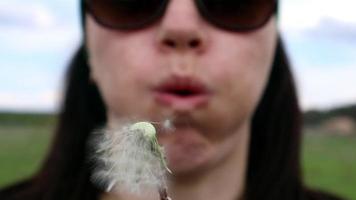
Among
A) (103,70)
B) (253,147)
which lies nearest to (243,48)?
(103,70)

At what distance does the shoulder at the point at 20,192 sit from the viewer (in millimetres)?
1590

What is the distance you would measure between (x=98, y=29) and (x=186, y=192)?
12.0 inches

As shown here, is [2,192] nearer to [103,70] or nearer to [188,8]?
[103,70]

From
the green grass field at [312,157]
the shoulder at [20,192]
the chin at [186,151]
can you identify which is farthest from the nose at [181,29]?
the green grass field at [312,157]

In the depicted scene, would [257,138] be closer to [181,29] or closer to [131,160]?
[181,29]

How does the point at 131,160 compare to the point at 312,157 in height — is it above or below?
above

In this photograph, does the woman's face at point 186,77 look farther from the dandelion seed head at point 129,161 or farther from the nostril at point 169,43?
the dandelion seed head at point 129,161

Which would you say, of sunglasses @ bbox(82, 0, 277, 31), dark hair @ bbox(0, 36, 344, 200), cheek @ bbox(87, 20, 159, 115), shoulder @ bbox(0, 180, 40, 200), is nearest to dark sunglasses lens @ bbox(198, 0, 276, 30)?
sunglasses @ bbox(82, 0, 277, 31)

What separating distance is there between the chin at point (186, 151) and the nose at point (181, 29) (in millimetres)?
125

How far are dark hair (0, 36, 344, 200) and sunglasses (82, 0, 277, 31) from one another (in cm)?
25

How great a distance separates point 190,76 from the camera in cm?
103

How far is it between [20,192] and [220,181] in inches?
23.9

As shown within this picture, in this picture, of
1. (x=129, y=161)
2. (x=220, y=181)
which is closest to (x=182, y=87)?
(x=220, y=181)

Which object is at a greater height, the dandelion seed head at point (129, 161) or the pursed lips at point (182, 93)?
the dandelion seed head at point (129, 161)
